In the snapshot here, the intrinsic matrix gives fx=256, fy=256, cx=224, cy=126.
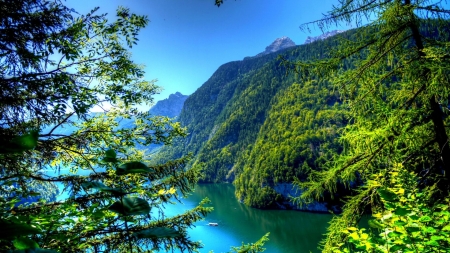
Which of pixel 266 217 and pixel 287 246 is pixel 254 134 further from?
pixel 287 246

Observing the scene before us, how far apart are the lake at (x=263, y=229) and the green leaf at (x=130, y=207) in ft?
112

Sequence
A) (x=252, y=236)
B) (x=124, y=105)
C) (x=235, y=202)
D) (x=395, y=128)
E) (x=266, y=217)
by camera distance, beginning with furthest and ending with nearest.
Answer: (x=235, y=202), (x=266, y=217), (x=252, y=236), (x=124, y=105), (x=395, y=128)

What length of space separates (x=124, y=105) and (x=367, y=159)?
14.2 feet

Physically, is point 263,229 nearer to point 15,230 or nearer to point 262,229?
point 262,229

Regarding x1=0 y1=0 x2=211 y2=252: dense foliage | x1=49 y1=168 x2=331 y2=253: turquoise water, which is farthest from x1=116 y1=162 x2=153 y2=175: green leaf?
x1=49 y1=168 x2=331 y2=253: turquoise water

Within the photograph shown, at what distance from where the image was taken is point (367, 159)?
423 centimetres

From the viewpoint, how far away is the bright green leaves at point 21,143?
2.38 feet

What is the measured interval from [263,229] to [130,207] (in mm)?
53585

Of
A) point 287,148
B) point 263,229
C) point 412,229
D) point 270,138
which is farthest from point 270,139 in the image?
point 412,229

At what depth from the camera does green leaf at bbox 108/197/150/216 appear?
896mm

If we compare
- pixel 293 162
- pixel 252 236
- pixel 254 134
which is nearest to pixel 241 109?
pixel 254 134

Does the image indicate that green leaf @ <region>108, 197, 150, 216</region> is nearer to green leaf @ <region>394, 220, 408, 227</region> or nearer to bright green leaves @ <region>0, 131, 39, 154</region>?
bright green leaves @ <region>0, 131, 39, 154</region>

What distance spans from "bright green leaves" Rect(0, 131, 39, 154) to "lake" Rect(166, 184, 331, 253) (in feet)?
113

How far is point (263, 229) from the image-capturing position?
5009 cm
